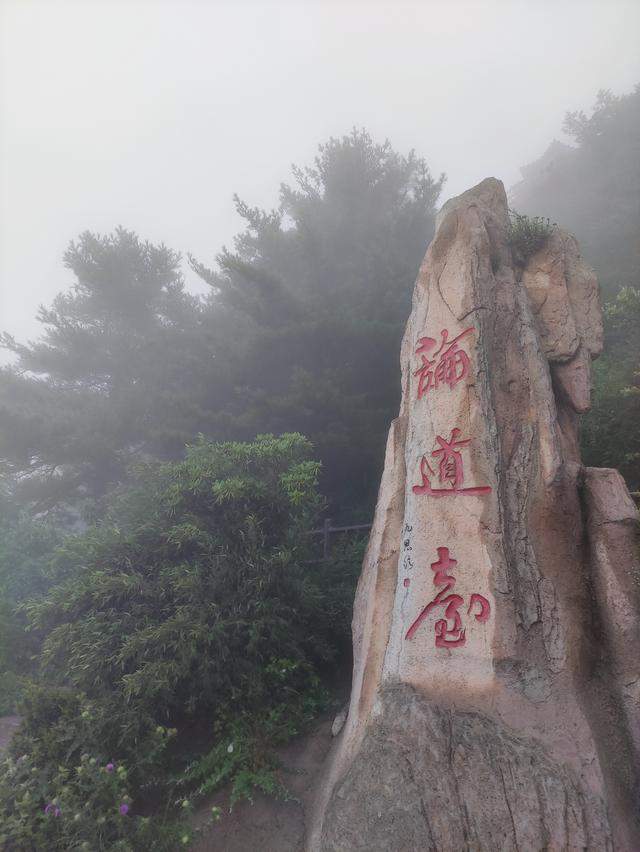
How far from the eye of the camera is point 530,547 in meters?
3.20

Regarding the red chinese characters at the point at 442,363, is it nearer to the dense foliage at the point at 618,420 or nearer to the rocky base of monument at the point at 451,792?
the rocky base of monument at the point at 451,792

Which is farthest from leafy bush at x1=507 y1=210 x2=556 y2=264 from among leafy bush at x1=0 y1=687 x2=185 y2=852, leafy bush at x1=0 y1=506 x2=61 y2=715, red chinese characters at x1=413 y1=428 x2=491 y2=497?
leafy bush at x1=0 y1=506 x2=61 y2=715

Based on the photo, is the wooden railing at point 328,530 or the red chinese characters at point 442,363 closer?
the red chinese characters at point 442,363

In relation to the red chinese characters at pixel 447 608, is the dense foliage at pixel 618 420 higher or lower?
higher

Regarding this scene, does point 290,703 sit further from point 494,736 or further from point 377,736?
point 494,736

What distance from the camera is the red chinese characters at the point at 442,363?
3707 mm

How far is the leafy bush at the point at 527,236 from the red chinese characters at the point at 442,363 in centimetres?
135

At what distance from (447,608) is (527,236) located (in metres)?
3.44

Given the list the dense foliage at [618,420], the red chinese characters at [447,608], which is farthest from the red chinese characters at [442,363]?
the dense foliage at [618,420]

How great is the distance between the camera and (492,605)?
3.04 metres

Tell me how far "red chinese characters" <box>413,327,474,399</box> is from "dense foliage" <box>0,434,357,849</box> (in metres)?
1.77

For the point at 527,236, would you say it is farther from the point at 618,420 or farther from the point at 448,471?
the point at 618,420

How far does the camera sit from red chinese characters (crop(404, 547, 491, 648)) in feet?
10.2

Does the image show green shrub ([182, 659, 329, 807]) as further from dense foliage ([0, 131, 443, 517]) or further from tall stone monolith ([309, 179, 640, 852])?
dense foliage ([0, 131, 443, 517])
